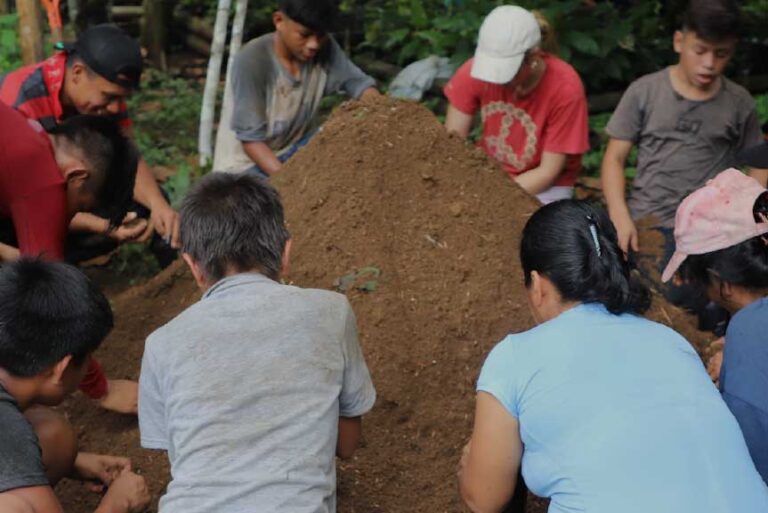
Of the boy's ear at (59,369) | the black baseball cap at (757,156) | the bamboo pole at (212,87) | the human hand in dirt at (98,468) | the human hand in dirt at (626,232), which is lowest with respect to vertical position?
the bamboo pole at (212,87)

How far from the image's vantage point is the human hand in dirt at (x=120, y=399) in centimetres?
331

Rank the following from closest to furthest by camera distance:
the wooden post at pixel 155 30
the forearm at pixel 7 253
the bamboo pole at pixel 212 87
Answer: the forearm at pixel 7 253, the bamboo pole at pixel 212 87, the wooden post at pixel 155 30

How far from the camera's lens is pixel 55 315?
2398mm

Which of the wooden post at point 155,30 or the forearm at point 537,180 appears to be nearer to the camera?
the forearm at point 537,180

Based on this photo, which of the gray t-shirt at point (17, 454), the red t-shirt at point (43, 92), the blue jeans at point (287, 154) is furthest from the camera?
the blue jeans at point (287, 154)

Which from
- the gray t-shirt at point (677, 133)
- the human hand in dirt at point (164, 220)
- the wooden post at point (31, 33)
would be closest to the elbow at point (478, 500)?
the human hand in dirt at point (164, 220)

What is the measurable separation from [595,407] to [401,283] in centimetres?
154

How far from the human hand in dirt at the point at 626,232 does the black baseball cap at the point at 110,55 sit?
2253mm

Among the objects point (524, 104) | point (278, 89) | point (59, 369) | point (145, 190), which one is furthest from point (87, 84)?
point (524, 104)

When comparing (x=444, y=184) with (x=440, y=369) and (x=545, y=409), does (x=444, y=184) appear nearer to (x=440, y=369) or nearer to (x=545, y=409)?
(x=440, y=369)

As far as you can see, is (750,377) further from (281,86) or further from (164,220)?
(281,86)

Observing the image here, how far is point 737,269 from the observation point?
275cm

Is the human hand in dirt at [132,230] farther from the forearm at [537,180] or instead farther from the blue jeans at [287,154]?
the forearm at [537,180]

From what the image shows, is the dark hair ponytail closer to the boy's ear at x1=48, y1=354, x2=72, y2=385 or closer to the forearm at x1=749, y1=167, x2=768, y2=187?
the boy's ear at x1=48, y1=354, x2=72, y2=385
